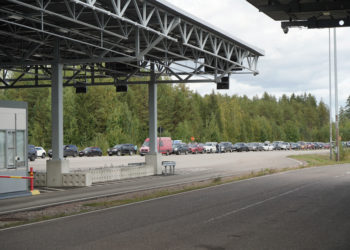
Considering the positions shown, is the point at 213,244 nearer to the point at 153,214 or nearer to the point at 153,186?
the point at 153,214

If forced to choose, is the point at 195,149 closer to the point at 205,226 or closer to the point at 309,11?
the point at 309,11

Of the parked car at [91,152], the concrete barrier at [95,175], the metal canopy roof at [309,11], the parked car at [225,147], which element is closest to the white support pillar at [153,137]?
the concrete barrier at [95,175]

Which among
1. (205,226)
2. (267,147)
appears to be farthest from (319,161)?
(267,147)

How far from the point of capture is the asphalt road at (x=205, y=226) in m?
10.1

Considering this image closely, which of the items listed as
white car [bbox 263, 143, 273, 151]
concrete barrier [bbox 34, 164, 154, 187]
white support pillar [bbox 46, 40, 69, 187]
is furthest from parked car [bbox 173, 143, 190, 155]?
white support pillar [bbox 46, 40, 69, 187]

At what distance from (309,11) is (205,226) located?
921 cm

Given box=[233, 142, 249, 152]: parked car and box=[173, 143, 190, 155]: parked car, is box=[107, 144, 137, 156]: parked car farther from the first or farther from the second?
box=[233, 142, 249, 152]: parked car

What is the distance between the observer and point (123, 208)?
630 inches

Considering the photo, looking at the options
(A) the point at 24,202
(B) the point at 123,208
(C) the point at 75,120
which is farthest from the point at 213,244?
(C) the point at 75,120

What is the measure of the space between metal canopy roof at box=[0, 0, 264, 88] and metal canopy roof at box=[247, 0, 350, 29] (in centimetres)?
549

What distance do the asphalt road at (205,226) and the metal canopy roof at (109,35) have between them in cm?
722

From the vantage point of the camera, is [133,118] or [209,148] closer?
[209,148]

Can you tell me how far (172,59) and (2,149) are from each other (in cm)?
1570

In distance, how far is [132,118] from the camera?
322 ft
